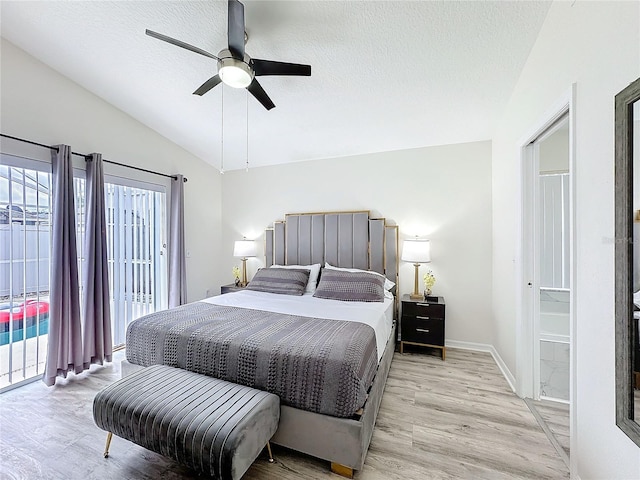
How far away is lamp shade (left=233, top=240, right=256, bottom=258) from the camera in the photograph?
4.21 m

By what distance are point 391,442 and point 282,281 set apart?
2.11 meters

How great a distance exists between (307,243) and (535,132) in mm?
2801

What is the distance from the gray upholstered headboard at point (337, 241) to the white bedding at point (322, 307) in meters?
0.67

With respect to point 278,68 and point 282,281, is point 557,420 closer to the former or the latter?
point 282,281

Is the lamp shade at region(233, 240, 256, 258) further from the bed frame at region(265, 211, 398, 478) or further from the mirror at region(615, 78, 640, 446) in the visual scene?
the mirror at region(615, 78, 640, 446)

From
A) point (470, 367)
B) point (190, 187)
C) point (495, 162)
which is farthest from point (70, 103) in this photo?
point (470, 367)

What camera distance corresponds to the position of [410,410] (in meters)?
2.16

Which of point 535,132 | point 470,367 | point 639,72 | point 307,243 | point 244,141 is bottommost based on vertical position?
point 470,367

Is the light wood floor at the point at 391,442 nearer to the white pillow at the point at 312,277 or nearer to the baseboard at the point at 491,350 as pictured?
the baseboard at the point at 491,350

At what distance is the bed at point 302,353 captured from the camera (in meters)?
1.55

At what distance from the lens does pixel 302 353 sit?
168cm

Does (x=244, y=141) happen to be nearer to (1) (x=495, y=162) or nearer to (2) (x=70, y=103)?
(2) (x=70, y=103)

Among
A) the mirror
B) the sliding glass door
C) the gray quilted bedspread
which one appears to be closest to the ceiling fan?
the mirror

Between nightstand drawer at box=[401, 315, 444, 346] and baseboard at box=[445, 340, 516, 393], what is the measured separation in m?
0.50
